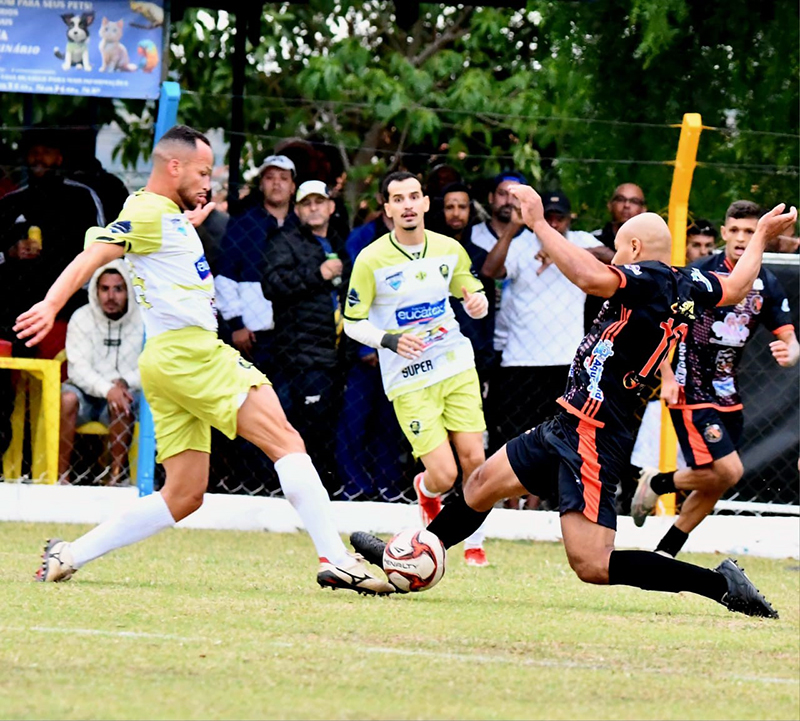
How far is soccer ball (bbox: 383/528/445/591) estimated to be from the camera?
710 cm

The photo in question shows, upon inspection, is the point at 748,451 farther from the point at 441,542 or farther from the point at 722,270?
the point at 441,542

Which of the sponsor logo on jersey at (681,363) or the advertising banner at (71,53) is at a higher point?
the advertising banner at (71,53)

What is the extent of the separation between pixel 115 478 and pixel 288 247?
6.37ft

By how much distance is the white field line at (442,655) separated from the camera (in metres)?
5.67

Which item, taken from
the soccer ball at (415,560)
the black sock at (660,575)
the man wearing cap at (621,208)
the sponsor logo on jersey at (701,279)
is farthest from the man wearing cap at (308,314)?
the black sock at (660,575)

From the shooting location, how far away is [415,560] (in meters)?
7.10

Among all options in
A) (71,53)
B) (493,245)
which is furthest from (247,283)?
(71,53)

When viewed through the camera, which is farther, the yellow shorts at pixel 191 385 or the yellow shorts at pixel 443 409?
the yellow shorts at pixel 443 409

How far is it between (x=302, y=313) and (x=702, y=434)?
2749mm

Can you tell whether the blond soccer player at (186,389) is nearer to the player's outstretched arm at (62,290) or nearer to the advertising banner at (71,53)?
the player's outstretched arm at (62,290)

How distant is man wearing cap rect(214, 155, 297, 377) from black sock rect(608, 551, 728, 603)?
4449 mm

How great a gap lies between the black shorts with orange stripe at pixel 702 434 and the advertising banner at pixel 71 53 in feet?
13.4

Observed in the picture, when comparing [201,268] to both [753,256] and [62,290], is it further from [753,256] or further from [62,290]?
[753,256]

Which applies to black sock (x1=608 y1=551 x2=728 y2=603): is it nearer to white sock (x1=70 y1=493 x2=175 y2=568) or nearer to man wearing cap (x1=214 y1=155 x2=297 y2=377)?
white sock (x1=70 y1=493 x2=175 y2=568)
